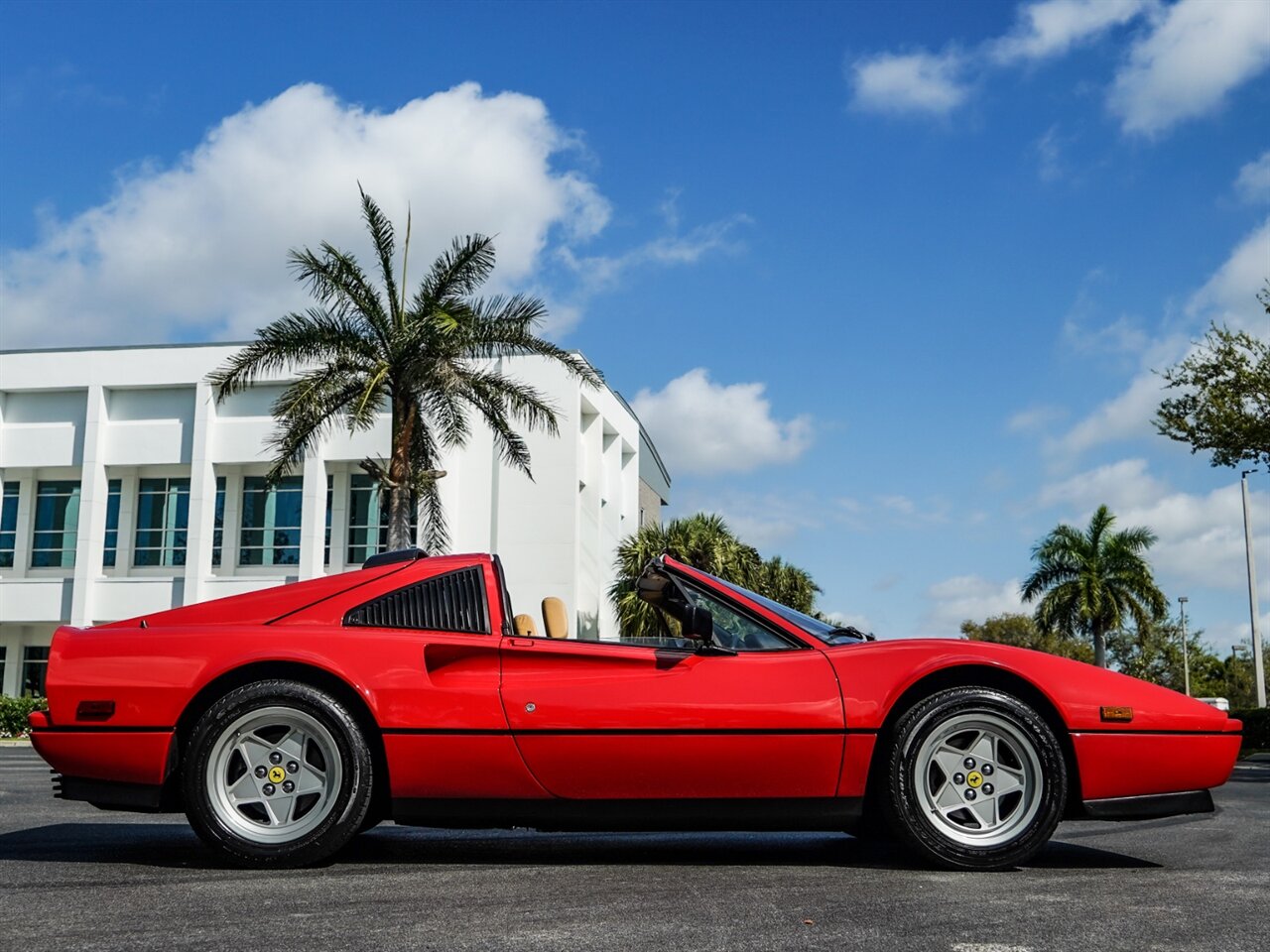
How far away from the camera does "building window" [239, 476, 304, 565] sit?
36.5m

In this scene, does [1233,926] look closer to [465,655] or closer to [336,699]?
[465,655]

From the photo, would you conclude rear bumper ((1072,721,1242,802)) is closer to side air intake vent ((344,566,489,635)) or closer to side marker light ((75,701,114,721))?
side air intake vent ((344,566,489,635))

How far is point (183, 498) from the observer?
37406mm

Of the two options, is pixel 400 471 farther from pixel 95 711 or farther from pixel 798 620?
pixel 798 620

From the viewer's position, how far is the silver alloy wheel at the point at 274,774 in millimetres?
4805

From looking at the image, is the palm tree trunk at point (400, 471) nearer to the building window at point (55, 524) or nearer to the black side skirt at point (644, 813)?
the building window at point (55, 524)

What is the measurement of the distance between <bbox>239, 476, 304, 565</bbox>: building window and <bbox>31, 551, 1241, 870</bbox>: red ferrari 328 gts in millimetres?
32394

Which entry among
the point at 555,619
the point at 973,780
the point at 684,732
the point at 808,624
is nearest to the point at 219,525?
the point at 555,619

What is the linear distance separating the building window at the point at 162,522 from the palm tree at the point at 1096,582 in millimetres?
29082

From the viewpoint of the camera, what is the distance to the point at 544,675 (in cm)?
489

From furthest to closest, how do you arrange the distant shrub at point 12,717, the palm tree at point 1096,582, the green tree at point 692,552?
the palm tree at point 1096,582
the green tree at point 692,552
the distant shrub at point 12,717

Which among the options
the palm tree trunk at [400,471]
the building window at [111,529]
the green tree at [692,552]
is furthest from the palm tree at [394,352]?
the building window at [111,529]

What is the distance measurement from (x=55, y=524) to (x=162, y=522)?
11.5 feet

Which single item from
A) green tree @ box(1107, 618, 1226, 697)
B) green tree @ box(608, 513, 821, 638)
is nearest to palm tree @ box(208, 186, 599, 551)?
green tree @ box(608, 513, 821, 638)
